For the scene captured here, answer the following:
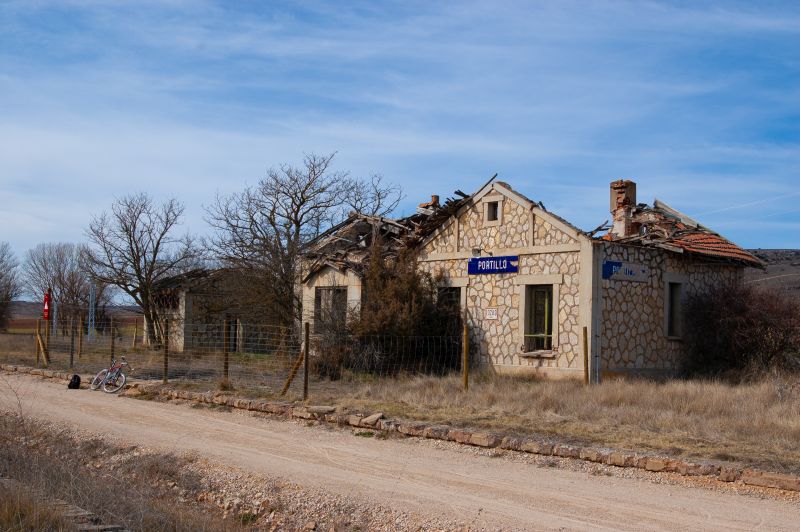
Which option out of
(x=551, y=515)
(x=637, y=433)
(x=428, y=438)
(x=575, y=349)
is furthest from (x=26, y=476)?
(x=575, y=349)

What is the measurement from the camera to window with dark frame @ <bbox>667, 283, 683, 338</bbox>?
21531 millimetres

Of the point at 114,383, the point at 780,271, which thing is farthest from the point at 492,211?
the point at 780,271

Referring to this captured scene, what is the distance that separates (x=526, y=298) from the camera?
67.2ft

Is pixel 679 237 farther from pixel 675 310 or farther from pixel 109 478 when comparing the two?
pixel 109 478

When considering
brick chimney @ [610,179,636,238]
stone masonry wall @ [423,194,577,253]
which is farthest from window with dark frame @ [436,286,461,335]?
brick chimney @ [610,179,636,238]

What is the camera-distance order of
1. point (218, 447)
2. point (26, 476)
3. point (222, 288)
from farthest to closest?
1. point (222, 288)
2. point (218, 447)
3. point (26, 476)

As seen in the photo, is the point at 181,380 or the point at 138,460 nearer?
the point at 138,460

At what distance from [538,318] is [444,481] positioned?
1218 cm

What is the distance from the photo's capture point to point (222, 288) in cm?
3170

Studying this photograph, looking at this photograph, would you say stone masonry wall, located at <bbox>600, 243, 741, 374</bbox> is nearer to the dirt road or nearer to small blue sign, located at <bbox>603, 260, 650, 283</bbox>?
small blue sign, located at <bbox>603, 260, 650, 283</bbox>

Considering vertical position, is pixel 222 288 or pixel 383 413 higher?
pixel 222 288

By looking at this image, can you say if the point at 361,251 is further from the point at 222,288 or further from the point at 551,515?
the point at 551,515

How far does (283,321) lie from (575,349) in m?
11.1

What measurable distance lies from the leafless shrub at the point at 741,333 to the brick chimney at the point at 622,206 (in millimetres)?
3054
